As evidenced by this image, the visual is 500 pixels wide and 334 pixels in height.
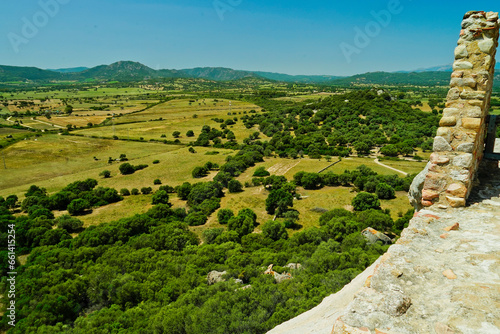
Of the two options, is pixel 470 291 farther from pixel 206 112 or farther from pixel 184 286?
pixel 206 112

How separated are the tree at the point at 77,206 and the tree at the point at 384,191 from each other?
46022 millimetres

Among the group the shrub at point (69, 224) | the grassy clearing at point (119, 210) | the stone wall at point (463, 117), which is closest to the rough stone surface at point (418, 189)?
the stone wall at point (463, 117)

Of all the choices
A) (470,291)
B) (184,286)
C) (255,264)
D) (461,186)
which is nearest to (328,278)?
(255,264)

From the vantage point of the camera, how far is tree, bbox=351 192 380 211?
3971 cm

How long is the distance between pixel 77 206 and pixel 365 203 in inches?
1679

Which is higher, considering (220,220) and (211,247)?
(211,247)

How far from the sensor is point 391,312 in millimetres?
4758

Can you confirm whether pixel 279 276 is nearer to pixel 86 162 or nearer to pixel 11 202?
pixel 11 202

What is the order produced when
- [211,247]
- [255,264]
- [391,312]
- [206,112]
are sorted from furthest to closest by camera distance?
1. [206,112]
2. [211,247]
3. [255,264]
4. [391,312]

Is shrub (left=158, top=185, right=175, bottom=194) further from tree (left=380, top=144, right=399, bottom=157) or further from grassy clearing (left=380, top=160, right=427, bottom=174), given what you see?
tree (left=380, top=144, right=399, bottom=157)

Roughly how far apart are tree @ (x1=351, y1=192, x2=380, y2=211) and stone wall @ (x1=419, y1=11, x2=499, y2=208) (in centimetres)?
3342

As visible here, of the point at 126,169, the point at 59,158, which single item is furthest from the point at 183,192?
the point at 59,158

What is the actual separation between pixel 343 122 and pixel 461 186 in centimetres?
10288

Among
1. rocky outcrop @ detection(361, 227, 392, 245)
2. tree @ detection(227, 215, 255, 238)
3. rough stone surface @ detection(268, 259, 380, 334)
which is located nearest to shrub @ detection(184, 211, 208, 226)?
tree @ detection(227, 215, 255, 238)
